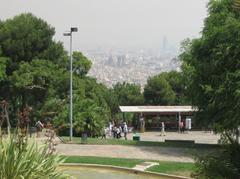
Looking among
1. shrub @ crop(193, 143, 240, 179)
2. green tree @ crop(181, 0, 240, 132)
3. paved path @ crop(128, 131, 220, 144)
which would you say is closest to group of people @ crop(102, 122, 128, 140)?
paved path @ crop(128, 131, 220, 144)

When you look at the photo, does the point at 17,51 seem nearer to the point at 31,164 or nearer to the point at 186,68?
the point at 186,68

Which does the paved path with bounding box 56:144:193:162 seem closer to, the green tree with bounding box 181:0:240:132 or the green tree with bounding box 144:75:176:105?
the green tree with bounding box 181:0:240:132

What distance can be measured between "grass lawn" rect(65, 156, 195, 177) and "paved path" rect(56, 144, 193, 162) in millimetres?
1689

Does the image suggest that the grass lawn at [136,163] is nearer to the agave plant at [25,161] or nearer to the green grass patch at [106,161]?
the green grass patch at [106,161]

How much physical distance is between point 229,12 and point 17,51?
23929 mm

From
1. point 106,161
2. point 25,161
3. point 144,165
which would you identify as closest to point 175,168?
point 144,165

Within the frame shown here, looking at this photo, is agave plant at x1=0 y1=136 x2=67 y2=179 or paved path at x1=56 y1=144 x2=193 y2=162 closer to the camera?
agave plant at x1=0 y1=136 x2=67 y2=179

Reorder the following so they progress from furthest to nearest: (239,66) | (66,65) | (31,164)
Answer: (66,65), (239,66), (31,164)

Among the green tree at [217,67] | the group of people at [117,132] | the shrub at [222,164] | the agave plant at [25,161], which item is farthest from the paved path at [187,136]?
the agave plant at [25,161]

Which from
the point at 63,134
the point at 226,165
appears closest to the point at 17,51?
the point at 63,134

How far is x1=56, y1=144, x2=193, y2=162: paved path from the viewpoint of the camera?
86.1 feet

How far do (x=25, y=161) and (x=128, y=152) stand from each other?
19.1 meters

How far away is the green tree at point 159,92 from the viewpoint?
7288 cm

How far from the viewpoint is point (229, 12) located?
100 feet
